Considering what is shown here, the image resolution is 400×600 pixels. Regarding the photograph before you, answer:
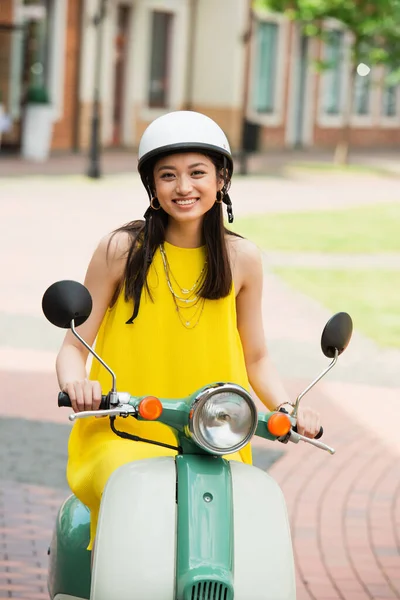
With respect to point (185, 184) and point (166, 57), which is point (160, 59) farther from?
point (185, 184)

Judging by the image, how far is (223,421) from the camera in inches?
113

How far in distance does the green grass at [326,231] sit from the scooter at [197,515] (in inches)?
488

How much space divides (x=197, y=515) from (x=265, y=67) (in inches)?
1288

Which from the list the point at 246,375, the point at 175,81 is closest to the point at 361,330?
the point at 246,375

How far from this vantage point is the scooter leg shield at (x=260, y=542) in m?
2.84

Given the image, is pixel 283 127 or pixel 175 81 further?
pixel 283 127

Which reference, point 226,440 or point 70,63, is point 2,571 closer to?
point 226,440

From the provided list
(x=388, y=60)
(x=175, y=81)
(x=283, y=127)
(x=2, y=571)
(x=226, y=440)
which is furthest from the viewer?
(x=283, y=127)

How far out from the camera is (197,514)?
9.42ft

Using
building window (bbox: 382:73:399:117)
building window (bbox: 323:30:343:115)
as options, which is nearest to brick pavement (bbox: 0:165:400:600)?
building window (bbox: 323:30:343:115)

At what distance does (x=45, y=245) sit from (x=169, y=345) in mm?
11441

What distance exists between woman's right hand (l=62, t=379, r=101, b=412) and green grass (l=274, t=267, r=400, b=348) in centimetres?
753

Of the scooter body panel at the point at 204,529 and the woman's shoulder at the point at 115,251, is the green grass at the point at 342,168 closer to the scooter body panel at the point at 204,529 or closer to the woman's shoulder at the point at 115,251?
the woman's shoulder at the point at 115,251

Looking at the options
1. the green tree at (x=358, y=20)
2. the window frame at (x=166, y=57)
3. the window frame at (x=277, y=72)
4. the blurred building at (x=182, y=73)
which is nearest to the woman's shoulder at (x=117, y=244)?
the blurred building at (x=182, y=73)
